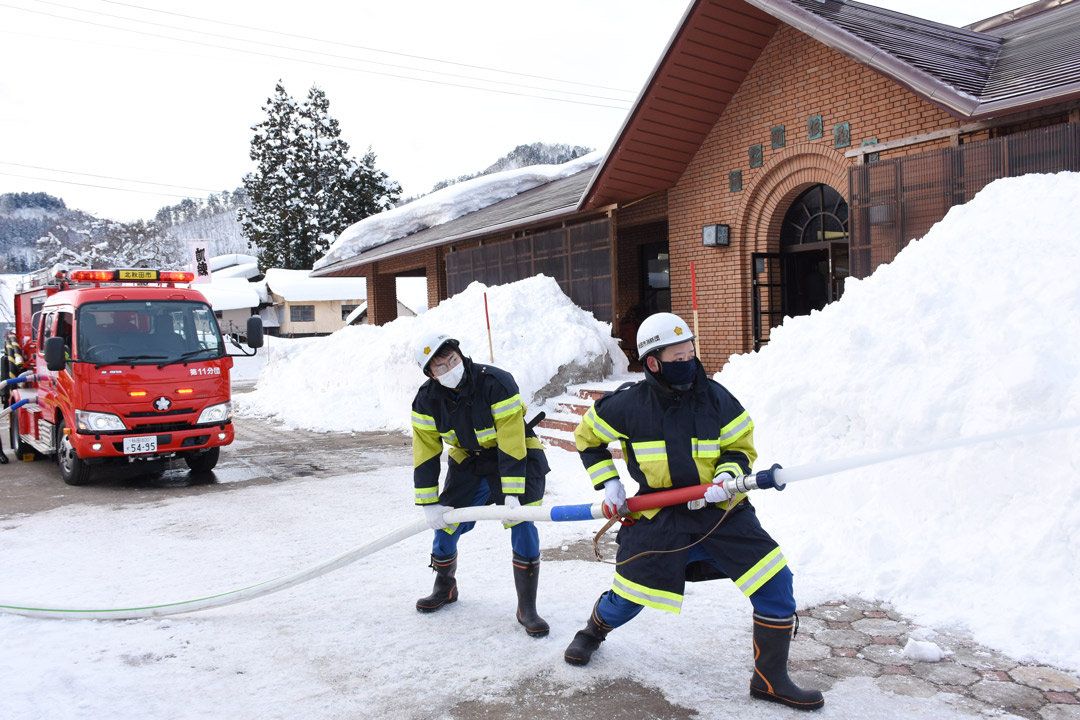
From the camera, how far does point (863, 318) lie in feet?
22.3

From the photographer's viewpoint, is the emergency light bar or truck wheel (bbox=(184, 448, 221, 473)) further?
the emergency light bar

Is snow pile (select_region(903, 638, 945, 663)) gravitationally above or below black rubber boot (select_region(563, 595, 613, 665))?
below

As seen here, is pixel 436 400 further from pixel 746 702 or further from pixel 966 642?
pixel 966 642

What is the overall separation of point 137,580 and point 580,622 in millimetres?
3281

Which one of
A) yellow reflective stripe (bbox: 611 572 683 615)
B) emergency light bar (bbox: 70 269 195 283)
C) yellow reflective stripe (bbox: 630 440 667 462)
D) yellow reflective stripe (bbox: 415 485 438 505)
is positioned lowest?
yellow reflective stripe (bbox: 611 572 683 615)

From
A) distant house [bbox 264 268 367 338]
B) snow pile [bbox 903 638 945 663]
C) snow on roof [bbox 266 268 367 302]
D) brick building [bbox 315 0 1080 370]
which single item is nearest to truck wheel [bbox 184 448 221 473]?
brick building [bbox 315 0 1080 370]

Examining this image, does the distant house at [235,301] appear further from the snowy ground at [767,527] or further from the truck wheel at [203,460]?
the snowy ground at [767,527]

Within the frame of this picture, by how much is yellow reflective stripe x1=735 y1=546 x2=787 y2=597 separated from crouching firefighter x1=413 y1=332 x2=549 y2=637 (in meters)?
1.34

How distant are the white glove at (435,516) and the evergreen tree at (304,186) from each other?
45.5 metres

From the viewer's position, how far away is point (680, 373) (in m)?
3.55

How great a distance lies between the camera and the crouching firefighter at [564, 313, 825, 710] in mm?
3381

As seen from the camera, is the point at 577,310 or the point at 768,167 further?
the point at 577,310

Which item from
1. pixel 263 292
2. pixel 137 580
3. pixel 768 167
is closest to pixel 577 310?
pixel 768 167

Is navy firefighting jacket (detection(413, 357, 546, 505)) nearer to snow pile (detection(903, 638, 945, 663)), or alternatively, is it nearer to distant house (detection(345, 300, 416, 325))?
snow pile (detection(903, 638, 945, 663))
